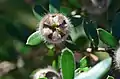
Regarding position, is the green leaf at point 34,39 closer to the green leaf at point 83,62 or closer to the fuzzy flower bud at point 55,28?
the fuzzy flower bud at point 55,28

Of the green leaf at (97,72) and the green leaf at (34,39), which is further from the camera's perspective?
the green leaf at (34,39)

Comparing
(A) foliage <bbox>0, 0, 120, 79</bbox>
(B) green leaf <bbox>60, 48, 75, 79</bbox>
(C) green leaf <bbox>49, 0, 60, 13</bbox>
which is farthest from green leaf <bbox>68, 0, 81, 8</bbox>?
(B) green leaf <bbox>60, 48, 75, 79</bbox>

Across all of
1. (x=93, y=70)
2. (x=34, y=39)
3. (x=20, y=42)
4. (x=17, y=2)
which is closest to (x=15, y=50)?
(x=20, y=42)

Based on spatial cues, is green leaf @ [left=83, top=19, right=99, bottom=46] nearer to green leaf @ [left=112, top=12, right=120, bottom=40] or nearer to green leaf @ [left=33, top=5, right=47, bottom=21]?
green leaf @ [left=112, top=12, right=120, bottom=40]

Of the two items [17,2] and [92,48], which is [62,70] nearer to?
[92,48]

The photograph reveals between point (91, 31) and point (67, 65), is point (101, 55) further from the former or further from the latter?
point (67, 65)

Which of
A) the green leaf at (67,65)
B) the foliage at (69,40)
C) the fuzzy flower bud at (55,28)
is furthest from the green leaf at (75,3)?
the green leaf at (67,65)
